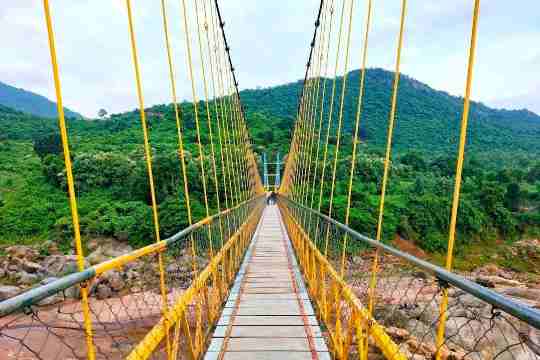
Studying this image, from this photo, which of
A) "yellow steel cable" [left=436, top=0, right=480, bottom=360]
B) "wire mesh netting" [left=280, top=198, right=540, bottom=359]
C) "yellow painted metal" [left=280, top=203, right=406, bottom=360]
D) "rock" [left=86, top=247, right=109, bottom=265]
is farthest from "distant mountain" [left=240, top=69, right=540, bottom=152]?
"yellow steel cable" [left=436, top=0, right=480, bottom=360]

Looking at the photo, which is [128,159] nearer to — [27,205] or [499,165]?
[27,205]

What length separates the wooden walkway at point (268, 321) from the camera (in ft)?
6.84

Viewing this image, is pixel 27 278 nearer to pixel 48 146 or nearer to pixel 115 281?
pixel 115 281

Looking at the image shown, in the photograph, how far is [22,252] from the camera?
1301 centimetres

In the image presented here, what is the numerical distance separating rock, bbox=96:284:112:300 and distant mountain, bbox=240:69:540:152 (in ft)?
Result: 60.1

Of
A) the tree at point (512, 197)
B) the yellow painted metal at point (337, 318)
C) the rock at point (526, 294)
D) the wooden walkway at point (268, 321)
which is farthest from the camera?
the tree at point (512, 197)

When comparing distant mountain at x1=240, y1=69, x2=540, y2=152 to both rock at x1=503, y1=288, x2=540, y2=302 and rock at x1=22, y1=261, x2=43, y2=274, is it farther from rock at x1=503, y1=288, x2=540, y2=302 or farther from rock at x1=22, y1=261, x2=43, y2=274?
rock at x1=22, y1=261, x2=43, y2=274

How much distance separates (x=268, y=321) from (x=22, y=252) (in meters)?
14.0

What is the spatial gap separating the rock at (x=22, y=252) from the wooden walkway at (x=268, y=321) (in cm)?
1212

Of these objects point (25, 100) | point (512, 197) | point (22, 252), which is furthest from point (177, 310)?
point (25, 100)

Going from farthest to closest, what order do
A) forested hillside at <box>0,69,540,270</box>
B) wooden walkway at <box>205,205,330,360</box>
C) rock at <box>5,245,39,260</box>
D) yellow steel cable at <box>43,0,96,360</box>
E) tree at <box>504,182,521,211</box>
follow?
tree at <box>504,182,521,211</box> < forested hillside at <box>0,69,540,270</box> < rock at <box>5,245,39,260</box> < wooden walkway at <box>205,205,330,360</box> < yellow steel cable at <box>43,0,96,360</box>

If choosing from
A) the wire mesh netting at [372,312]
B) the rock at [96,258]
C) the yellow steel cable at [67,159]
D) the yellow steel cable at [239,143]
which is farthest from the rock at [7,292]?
the yellow steel cable at [67,159]

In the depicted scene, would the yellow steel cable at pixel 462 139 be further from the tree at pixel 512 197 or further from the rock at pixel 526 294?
the tree at pixel 512 197

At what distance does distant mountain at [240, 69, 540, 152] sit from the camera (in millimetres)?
30141
